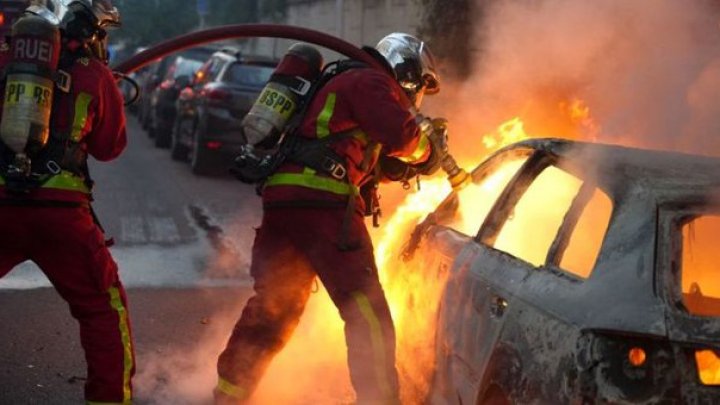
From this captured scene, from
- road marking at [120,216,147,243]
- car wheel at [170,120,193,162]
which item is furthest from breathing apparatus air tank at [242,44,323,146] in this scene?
car wheel at [170,120,193,162]

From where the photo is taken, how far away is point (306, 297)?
4656 mm

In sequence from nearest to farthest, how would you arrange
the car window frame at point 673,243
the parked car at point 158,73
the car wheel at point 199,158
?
1. the car window frame at point 673,243
2. the car wheel at point 199,158
3. the parked car at point 158,73

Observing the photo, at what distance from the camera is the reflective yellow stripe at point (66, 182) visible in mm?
3988

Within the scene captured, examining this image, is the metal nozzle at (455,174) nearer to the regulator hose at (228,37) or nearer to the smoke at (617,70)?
the regulator hose at (228,37)

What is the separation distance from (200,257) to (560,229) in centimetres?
602

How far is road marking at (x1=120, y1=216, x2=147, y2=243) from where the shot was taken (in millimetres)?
9719

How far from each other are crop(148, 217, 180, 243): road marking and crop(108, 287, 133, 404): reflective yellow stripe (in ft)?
18.6

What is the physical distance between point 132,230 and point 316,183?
20.6 feet

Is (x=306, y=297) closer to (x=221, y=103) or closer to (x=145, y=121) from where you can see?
(x=221, y=103)

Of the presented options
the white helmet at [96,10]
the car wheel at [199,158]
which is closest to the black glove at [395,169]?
the white helmet at [96,10]

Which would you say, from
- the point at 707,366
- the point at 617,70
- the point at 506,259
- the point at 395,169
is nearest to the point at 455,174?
the point at 395,169

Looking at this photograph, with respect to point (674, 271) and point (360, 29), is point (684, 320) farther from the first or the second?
point (360, 29)

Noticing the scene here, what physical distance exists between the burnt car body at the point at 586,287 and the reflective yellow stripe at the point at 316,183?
492mm

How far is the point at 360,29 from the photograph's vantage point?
22.2 metres
